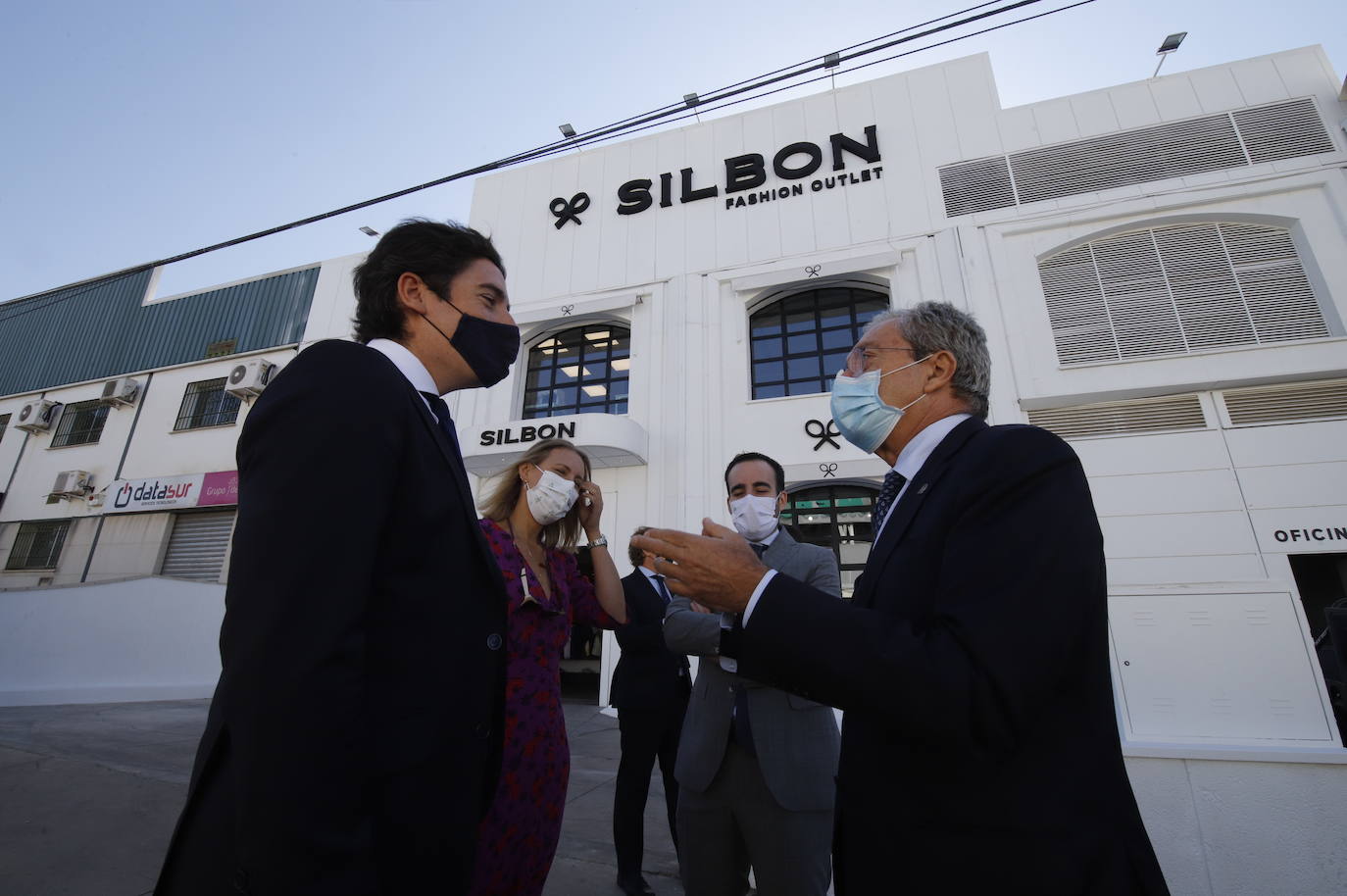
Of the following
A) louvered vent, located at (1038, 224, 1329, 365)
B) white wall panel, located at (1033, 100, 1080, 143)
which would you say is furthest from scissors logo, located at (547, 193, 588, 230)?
louvered vent, located at (1038, 224, 1329, 365)

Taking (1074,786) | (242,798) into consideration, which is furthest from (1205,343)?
(242,798)

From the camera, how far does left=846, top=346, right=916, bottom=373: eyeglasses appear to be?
1712mm

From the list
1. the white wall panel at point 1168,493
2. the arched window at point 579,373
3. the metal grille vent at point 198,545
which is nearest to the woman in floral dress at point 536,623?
the white wall panel at point 1168,493

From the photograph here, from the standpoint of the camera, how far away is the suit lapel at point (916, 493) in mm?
1245

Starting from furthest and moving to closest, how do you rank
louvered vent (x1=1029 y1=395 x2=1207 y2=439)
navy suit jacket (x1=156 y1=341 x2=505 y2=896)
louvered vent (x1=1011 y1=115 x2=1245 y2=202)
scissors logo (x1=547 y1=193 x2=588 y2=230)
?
1. scissors logo (x1=547 y1=193 x2=588 y2=230)
2. louvered vent (x1=1011 y1=115 x2=1245 y2=202)
3. louvered vent (x1=1029 y1=395 x2=1207 y2=439)
4. navy suit jacket (x1=156 y1=341 x2=505 y2=896)

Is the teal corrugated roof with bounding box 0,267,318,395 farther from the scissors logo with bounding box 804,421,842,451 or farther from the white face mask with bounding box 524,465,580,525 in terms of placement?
the white face mask with bounding box 524,465,580,525

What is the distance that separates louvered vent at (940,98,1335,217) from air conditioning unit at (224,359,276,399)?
48.6 feet

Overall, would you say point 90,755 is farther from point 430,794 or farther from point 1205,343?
point 1205,343

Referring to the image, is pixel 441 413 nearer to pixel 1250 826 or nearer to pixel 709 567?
pixel 709 567

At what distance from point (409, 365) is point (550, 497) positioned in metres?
1.11

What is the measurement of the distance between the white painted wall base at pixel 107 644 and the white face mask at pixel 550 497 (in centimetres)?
926

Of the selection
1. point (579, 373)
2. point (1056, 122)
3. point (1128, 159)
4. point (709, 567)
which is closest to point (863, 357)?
point (709, 567)

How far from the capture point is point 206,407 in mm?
13758

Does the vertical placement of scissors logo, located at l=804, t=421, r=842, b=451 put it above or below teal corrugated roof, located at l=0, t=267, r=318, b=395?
below
